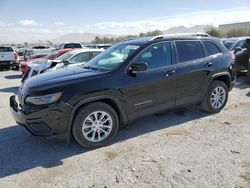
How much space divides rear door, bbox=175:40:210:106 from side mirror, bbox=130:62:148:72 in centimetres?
92

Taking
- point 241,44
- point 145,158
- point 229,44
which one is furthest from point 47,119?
point 241,44

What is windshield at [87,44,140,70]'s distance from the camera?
182 inches

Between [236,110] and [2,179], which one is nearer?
[2,179]

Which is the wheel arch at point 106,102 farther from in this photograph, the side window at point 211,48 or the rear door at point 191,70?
the side window at point 211,48

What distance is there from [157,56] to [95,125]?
173cm

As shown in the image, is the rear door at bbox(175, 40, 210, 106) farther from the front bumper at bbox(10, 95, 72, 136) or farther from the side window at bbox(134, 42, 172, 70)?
the front bumper at bbox(10, 95, 72, 136)

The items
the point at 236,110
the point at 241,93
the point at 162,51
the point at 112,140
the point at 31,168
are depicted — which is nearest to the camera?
the point at 31,168

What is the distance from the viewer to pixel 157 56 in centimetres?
482

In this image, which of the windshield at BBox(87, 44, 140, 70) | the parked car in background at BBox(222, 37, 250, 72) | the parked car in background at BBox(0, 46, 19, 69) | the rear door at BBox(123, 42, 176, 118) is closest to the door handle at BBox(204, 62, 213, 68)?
the rear door at BBox(123, 42, 176, 118)

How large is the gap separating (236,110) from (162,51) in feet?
8.28

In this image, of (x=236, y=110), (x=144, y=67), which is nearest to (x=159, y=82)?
(x=144, y=67)

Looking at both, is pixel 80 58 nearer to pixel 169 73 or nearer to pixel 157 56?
pixel 157 56

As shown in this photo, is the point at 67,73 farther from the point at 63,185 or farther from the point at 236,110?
the point at 236,110

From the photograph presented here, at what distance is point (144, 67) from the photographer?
170 inches
